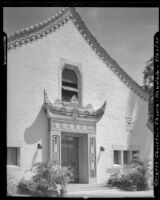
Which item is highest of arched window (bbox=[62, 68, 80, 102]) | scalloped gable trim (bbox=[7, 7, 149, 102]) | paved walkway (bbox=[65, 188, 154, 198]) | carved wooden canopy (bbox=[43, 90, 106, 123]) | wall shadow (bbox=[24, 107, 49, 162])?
scalloped gable trim (bbox=[7, 7, 149, 102])

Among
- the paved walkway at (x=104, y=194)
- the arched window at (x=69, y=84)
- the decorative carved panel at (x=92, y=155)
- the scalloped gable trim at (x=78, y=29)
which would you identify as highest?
the scalloped gable trim at (x=78, y=29)

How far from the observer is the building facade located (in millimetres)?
16406

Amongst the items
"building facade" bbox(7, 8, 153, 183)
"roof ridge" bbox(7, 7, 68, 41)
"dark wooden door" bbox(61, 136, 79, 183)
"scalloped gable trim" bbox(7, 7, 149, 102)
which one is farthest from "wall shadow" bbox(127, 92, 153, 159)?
"roof ridge" bbox(7, 7, 68, 41)

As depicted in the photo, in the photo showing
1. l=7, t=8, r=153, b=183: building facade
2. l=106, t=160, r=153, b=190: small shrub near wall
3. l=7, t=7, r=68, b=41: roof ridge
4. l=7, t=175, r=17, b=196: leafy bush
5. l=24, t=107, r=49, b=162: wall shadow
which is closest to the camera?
l=7, t=175, r=17, b=196: leafy bush

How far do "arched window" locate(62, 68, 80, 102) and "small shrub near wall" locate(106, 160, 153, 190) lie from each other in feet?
13.4

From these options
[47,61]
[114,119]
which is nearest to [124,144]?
[114,119]

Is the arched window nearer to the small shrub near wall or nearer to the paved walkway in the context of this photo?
the small shrub near wall

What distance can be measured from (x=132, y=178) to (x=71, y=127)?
3.73m

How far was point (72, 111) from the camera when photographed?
709 inches

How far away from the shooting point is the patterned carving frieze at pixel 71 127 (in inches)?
684

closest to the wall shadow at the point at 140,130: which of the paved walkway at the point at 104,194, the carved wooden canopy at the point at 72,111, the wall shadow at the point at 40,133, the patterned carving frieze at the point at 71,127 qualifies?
the carved wooden canopy at the point at 72,111

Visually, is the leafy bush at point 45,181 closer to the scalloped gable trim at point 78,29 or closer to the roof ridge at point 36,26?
the scalloped gable trim at point 78,29

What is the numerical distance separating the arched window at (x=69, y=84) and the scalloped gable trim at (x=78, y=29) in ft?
6.02

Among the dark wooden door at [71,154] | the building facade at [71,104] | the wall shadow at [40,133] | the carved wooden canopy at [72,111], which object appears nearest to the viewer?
the building facade at [71,104]
